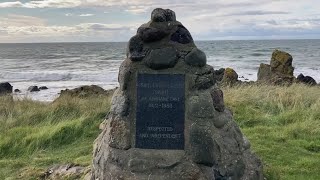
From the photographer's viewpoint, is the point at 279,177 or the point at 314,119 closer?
the point at 279,177

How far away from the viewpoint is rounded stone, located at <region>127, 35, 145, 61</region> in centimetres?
521

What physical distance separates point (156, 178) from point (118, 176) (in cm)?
45

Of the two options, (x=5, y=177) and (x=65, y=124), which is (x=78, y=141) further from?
(x=5, y=177)

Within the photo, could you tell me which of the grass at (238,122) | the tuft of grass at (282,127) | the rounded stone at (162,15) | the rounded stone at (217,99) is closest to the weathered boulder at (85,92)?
the grass at (238,122)

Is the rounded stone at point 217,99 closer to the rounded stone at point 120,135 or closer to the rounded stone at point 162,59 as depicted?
the rounded stone at point 162,59

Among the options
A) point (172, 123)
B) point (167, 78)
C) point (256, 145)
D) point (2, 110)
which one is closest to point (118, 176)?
point (172, 123)

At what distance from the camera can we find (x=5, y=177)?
731 cm

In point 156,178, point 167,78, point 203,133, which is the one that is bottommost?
→ point 156,178

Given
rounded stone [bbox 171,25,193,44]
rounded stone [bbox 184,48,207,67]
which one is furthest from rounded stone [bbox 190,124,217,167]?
rounded stone [bbox 171,25,193,44]

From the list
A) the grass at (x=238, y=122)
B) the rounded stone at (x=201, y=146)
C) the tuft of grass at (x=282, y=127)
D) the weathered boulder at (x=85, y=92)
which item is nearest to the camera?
the rounded stone at (x=201, y=146)

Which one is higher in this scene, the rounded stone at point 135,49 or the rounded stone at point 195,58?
the rounded stone at point 135,49

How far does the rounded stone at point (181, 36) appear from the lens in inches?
207

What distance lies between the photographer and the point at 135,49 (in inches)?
207

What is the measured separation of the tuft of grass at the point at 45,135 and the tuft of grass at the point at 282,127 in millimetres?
3344
